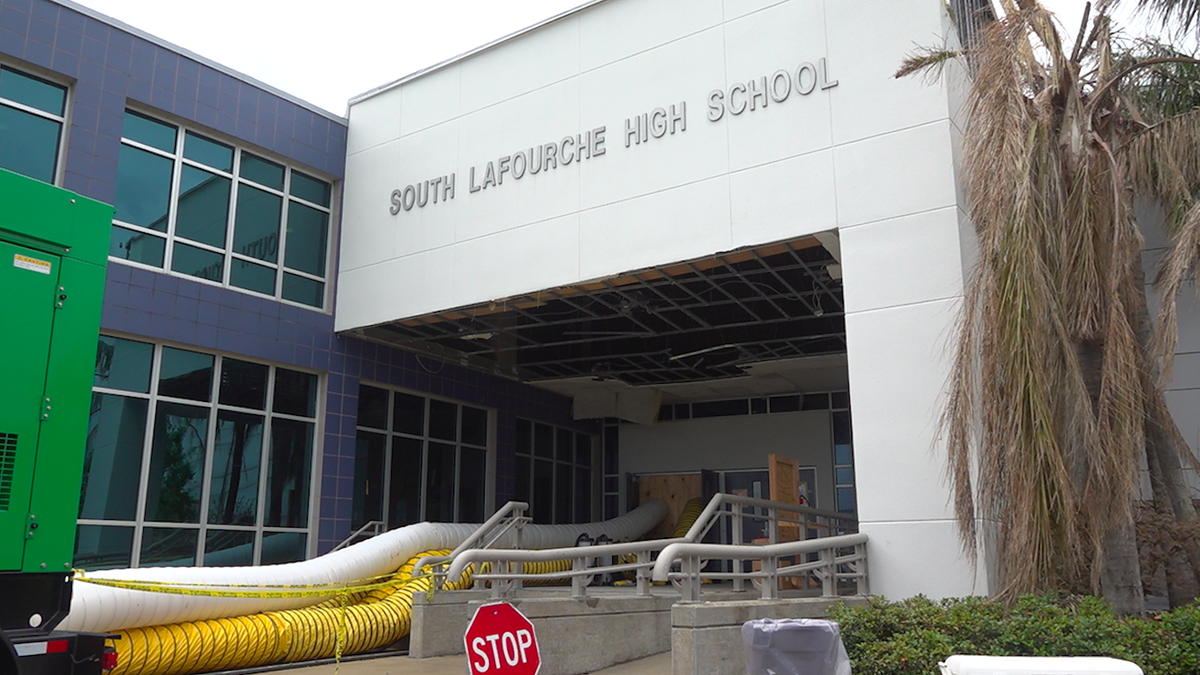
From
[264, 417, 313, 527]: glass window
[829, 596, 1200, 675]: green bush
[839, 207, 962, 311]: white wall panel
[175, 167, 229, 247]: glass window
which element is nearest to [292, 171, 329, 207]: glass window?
[175, 167, 229, 247]: glass window

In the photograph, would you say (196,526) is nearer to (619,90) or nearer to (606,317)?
(606,317)

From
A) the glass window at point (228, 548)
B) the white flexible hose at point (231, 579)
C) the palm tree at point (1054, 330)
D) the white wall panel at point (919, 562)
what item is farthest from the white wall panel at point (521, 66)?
the white wall panel at point (919, 562)

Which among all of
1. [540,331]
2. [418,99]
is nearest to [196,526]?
[540,331]

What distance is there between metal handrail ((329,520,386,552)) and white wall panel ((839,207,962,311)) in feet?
32.0

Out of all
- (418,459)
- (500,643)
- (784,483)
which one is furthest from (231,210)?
(500,643)

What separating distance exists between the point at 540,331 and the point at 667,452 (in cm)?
760

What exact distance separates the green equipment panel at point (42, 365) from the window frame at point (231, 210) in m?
8.86

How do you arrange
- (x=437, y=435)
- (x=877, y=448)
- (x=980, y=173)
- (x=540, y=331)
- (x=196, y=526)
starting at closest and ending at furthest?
(x=980, y=173), (x=877, y=448), (x=196, y=526), (x=540, y=331), (x=437, y=435)

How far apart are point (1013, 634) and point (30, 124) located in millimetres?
13927

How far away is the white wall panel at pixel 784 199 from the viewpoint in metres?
11.8

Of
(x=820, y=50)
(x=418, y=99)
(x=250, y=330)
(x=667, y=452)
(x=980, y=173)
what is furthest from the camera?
(x=667, y=452)

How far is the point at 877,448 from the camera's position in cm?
1074

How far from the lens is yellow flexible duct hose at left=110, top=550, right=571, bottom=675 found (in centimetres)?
959

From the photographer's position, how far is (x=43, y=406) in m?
5.41
